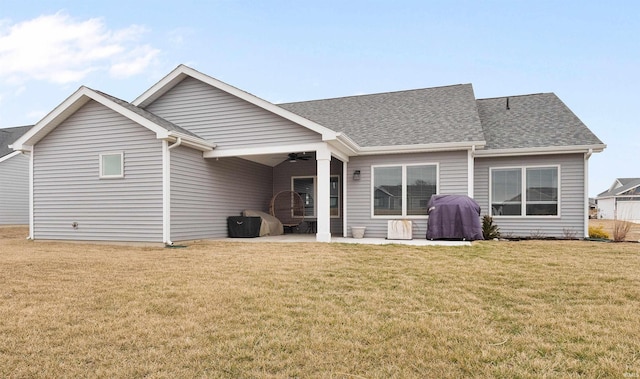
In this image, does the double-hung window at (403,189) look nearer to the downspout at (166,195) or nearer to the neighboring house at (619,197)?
the downspout at (166,195)

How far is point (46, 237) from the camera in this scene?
10.2m

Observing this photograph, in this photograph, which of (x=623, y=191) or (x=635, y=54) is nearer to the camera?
(x=635, y=54)

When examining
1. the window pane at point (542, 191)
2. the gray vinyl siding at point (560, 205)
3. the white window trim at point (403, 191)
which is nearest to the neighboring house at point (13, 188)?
the white window trim at point (403, 191)

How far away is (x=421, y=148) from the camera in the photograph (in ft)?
34.5

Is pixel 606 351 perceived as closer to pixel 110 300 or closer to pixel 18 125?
pixel 110 300

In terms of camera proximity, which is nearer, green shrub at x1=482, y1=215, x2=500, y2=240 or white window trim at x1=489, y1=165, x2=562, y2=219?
green shrub at x1=482, y1=215, x2=500, y2=240

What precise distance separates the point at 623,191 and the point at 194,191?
3853 cm

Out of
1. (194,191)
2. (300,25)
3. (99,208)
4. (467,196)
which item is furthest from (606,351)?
(300,25)

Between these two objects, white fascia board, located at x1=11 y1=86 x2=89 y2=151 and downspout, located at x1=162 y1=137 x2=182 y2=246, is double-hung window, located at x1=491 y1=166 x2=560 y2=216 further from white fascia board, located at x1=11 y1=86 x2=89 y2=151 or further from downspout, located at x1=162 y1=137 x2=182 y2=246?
white fascia board, located at x1=11 y1=86 x2=89 y2=151

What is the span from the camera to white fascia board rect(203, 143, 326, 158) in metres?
9.69

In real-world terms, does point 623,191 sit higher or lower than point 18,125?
lower

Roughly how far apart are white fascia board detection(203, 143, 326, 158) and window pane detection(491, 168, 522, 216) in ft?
18.5

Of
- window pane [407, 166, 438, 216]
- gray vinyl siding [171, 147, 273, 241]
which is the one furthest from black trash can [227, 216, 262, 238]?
window pane [407, 166, 438, 216]

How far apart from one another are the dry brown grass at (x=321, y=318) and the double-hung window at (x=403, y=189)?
4.38 metres
